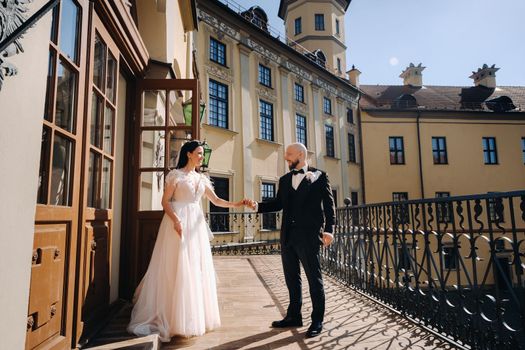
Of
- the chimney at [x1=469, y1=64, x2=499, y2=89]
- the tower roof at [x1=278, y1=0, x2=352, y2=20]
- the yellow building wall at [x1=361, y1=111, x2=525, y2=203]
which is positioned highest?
the tower roof at [x1=278, y1=0, x2=352, y2=20]

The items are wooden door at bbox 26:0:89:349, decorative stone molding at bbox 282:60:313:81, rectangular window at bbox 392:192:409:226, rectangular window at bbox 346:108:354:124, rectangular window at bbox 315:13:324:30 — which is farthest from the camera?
rectangular window at bbox 315:13:324:30

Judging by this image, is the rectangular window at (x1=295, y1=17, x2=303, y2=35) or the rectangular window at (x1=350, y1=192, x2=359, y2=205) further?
the rectangular window at (x1=295, y1=17, x2=303, y2=35)

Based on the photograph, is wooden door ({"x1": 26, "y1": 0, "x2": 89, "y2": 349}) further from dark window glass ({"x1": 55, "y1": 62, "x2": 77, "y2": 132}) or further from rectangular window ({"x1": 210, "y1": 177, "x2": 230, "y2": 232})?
rectangular window ({"x1": 210, "y1": 177, "x2": 230, "y2": 232})

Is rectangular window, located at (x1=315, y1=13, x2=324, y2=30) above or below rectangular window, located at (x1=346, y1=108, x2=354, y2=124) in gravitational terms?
above

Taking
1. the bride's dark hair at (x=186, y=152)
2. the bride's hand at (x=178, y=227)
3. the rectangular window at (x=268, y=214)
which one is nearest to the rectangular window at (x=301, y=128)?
the rectangular window at (x=268, y=214)

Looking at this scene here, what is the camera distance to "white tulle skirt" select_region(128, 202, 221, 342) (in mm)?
2920

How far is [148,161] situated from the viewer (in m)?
4.34

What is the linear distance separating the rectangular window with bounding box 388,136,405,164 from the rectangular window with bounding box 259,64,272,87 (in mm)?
10920

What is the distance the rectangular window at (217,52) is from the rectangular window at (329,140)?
791cm

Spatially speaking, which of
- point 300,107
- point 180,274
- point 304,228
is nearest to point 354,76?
point 300,107

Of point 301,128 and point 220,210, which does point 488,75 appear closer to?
point 301,128

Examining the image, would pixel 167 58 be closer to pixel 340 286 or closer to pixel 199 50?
pixel 340 286

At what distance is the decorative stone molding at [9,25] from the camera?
138cm

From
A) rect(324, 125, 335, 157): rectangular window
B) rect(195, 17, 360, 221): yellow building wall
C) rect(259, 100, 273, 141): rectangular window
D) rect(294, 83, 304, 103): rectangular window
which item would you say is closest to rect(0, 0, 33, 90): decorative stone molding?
rect(195, 17, 360, 221): yellow building wall
